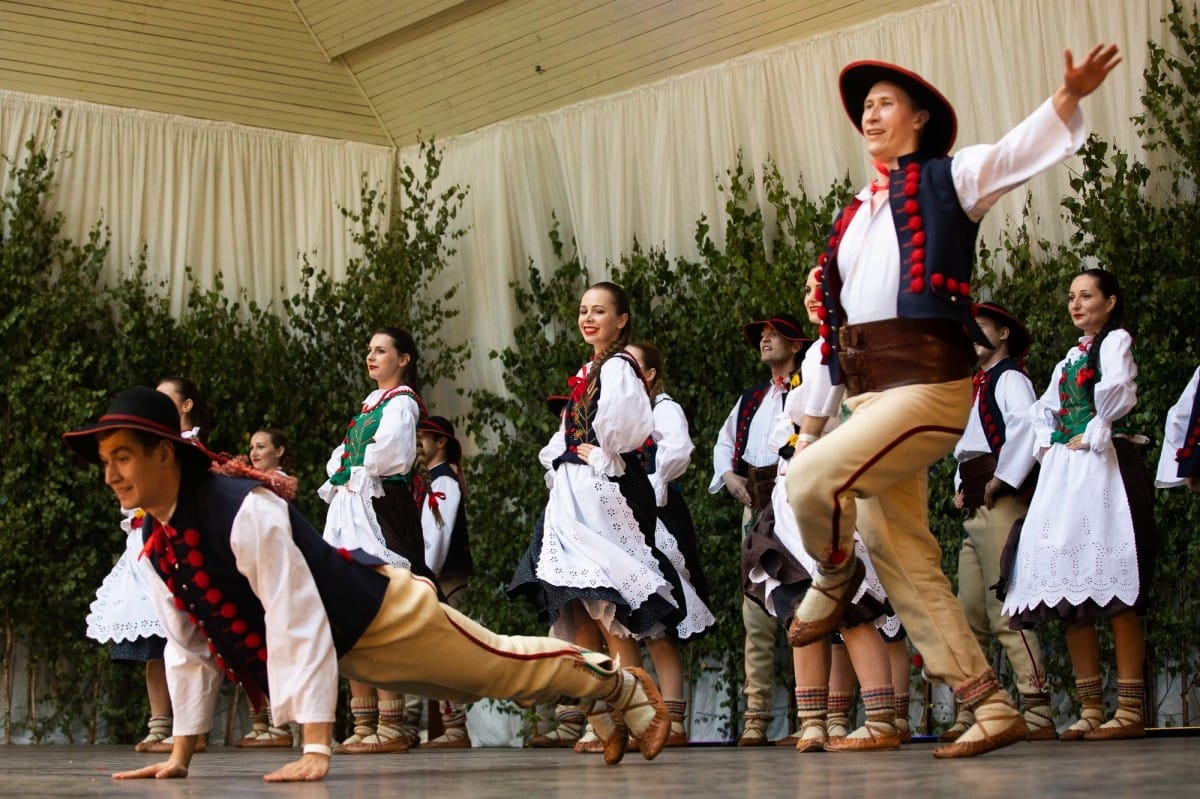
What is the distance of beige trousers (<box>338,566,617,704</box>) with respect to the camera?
11.3 ft

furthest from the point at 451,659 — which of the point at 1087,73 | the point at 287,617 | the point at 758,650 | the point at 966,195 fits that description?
the point at 758,650

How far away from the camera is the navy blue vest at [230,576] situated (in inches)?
131

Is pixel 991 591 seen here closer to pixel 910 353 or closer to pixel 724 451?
pixel 724 451

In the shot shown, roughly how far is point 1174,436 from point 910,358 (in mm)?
2540

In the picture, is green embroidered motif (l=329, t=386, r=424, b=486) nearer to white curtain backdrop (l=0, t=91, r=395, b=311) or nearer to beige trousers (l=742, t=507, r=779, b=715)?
beige trousers (l=742, t=507, r=779, b=715)

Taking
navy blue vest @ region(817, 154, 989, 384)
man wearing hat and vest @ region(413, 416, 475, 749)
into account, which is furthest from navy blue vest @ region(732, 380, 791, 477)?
navy blue vest @ region(817, 154, 989, 384)

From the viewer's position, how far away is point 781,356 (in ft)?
21.4

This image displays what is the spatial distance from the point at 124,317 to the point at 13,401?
83 centimetres

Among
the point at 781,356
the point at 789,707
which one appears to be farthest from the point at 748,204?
the point at 789,707

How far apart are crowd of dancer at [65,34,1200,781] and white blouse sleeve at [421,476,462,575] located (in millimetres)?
16

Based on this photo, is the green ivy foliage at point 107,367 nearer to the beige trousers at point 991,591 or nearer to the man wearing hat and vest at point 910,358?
the beige trousers at point 991,591

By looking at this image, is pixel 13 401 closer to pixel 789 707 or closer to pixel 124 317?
pixel 124 317

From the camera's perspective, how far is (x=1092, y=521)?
217 inches

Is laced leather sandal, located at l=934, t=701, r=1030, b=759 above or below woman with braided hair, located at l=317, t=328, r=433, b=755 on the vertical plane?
below
